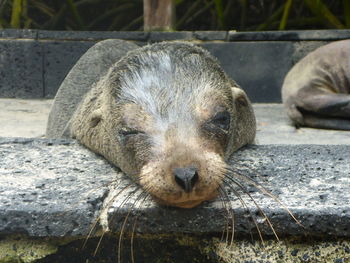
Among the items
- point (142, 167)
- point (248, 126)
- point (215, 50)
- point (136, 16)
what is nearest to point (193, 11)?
point (136, 16)

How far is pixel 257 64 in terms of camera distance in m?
7.57

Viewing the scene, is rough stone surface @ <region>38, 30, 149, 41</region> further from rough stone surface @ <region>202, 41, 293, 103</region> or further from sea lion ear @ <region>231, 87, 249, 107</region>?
sea lion ear @ <region>231, 87, 249, 107</region>

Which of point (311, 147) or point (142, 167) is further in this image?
point (311, 147)

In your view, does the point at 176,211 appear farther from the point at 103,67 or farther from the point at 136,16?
the point at 136,16

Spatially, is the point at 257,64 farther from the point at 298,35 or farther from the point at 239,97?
the point at 239,97

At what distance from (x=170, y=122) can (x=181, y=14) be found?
23.4 ft

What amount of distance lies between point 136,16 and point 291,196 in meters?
7.53

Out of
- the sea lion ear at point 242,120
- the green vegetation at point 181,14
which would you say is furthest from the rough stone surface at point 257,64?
the sea lion ear at point 242,120

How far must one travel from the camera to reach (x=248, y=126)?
361 centimetres

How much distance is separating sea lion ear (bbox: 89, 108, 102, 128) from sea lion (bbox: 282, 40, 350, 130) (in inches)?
144

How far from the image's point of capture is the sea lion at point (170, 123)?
7.60ft

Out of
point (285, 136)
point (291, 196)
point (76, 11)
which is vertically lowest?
point (285, 136)

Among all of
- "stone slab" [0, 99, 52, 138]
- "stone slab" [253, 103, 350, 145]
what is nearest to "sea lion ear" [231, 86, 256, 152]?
"stone slab" [253, 103, 350, 145]

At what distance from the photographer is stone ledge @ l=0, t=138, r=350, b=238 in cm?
238
